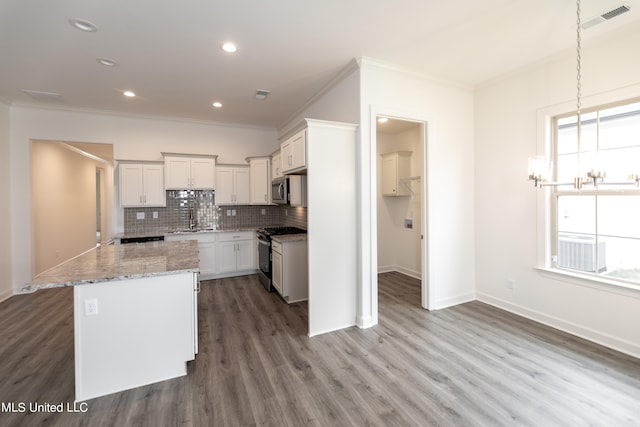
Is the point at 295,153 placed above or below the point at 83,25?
below

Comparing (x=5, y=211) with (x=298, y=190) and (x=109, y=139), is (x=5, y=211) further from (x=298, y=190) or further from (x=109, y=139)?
(x=298, y=190)

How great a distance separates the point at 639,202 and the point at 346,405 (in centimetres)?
322

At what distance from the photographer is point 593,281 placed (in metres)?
2.88

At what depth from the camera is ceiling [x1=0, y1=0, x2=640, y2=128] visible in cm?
233

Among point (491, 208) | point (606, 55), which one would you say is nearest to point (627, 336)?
point (491, 208)

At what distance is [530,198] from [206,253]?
16.3 feet

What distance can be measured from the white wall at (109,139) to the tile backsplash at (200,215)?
0.88 m

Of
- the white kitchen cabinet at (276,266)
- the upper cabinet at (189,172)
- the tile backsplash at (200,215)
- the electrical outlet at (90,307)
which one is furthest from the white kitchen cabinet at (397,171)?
the electrical outlet at (90,307)

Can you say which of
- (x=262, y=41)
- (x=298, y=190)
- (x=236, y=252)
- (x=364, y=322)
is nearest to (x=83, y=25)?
(x=262, y=41)

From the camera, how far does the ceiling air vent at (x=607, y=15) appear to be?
7.68ft

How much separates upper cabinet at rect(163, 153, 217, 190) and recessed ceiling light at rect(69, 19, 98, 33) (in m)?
2.61

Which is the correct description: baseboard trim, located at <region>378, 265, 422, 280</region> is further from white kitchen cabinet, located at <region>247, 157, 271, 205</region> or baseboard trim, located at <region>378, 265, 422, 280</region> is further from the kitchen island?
the kitchen island

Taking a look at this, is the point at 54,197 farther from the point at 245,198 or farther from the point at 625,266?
the point at 625,266

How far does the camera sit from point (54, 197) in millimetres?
5793
